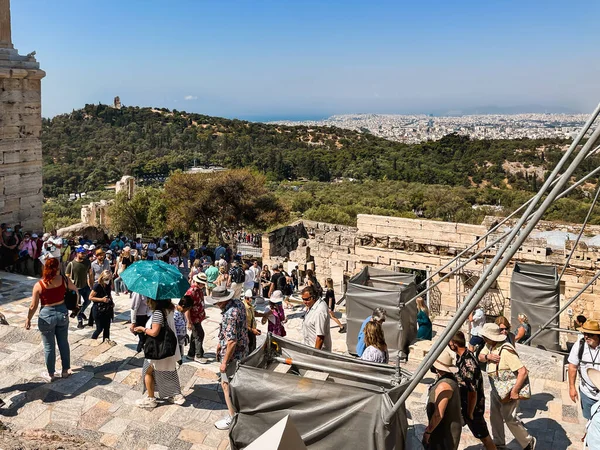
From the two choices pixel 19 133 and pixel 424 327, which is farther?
pixel 19 133

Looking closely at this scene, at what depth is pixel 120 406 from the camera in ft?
20.1

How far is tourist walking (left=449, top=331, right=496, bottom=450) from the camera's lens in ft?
16.6

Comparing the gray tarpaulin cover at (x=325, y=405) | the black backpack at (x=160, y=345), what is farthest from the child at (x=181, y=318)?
the gray tarpaulin cover at (x=325, y=405)

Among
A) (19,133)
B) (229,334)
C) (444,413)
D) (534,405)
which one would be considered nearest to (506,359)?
(444,413)

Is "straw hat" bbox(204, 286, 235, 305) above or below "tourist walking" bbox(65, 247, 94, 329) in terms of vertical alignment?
above

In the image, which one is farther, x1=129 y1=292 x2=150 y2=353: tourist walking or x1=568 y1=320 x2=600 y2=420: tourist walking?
x1=129 y1=292 x2=150 y2=353: tourist walking

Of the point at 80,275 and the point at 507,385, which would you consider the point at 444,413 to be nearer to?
the point at 507,385

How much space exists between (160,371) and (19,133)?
10.2 metres

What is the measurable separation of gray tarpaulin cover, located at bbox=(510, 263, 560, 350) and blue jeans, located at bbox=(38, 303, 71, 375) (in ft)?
29.7

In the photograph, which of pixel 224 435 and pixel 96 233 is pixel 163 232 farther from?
pixel 224 435

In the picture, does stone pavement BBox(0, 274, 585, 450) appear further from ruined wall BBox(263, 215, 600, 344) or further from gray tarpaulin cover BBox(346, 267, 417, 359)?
ruined wall BBox(263, 215, 600, 344)

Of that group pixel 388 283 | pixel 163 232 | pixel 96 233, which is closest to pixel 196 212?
pixel 163 232

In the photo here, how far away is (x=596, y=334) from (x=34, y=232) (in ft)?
42.9

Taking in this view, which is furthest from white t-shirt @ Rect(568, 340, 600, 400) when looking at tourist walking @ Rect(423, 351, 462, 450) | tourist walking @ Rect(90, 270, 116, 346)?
tourist walking @ Rect(90, 270, 116, 346)
